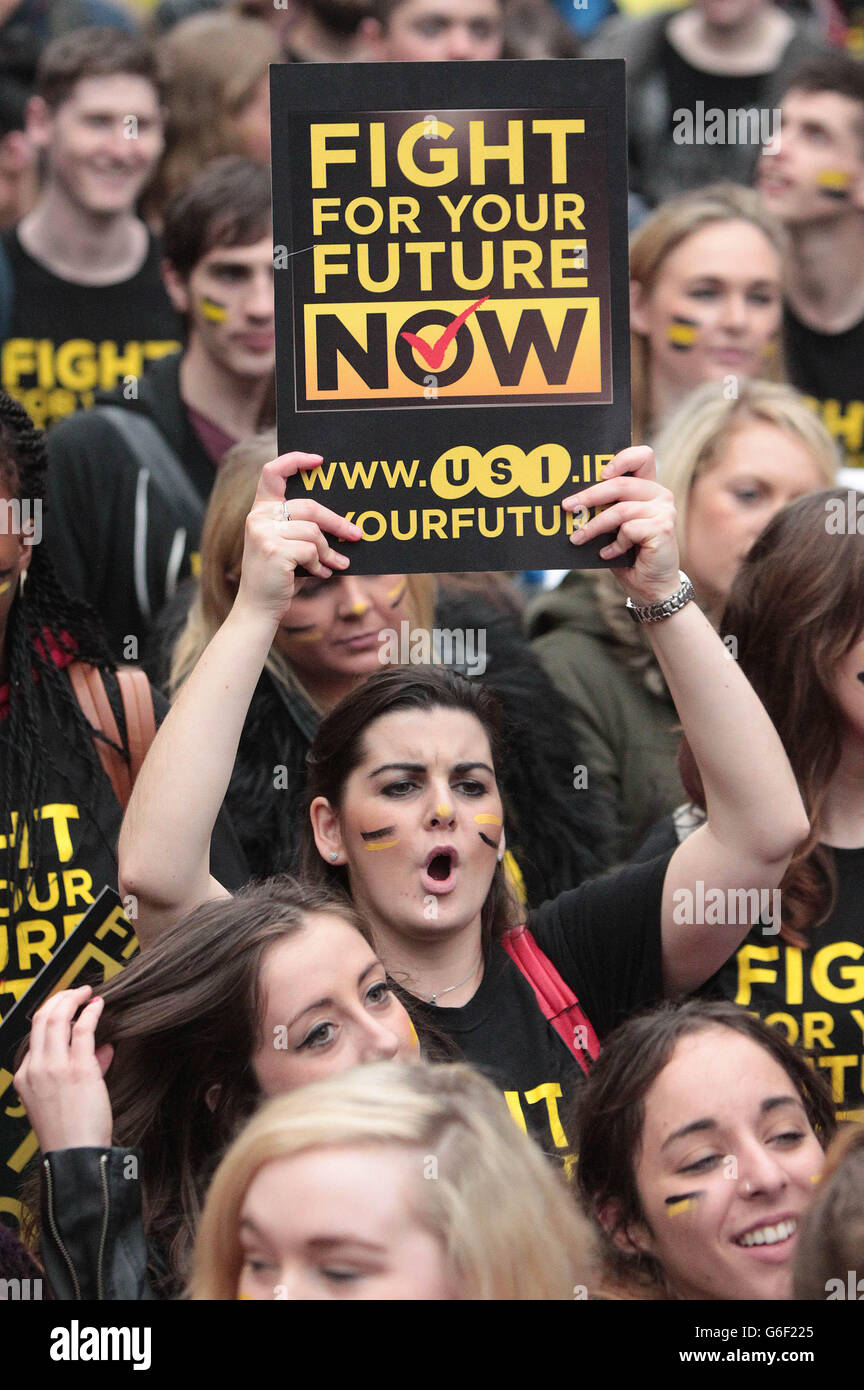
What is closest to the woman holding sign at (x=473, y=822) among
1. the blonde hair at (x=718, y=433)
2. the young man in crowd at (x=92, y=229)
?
the blonde hair at (x=718, y=433)

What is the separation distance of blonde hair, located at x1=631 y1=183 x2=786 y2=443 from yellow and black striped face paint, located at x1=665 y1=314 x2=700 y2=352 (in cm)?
9

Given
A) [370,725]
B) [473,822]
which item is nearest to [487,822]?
[473,822]

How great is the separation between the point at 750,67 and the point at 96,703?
162 inches

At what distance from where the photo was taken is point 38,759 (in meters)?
3.02

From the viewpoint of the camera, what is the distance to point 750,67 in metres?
6.32

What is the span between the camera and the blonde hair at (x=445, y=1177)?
212 centimetres

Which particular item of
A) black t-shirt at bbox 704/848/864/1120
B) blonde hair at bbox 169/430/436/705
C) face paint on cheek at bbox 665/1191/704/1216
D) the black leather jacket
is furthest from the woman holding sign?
blonde hair at bbox 169/430/436/705

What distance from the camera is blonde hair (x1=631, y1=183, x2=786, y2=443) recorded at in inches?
191

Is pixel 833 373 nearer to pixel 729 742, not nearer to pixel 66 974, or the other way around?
pixel 729 742

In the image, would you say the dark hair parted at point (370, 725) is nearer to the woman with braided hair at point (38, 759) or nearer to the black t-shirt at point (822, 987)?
the woman with braided hair at point (38, 759)

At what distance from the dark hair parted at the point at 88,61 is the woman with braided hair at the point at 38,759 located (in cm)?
278

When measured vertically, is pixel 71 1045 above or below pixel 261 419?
below

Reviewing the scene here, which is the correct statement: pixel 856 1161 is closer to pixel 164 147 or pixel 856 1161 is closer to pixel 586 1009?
pixel 586 1009
